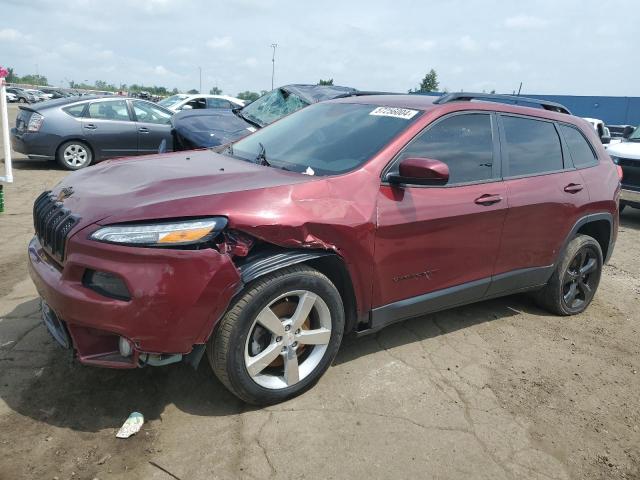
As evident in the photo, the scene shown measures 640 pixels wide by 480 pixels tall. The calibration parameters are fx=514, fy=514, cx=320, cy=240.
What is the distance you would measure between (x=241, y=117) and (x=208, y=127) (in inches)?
43.3

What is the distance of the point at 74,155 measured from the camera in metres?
9.81

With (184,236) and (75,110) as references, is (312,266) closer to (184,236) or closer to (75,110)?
(184,236)

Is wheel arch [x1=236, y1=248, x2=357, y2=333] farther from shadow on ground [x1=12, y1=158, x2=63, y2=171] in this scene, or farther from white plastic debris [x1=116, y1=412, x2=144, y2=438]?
shadow on ground [x1=12, y1=158, x2=63, y2=171]

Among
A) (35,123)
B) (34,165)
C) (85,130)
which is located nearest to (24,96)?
(34,165)

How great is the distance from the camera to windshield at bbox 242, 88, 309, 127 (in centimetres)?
729

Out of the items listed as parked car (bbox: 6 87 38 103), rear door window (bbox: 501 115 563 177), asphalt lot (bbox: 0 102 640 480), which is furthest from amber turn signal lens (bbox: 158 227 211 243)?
parked car (bbox: 6 87 38 103)

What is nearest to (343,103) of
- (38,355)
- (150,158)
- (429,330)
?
(150,158)

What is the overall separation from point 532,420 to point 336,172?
1.81 meters

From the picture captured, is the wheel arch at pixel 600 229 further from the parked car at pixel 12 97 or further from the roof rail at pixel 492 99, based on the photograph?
the parked car at pixel 12 97

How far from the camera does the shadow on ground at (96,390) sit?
2656mm

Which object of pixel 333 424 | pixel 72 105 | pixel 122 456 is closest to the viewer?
pixel 122 456

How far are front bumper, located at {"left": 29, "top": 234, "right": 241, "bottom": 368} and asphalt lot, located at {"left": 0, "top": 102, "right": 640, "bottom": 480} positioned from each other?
0.45m

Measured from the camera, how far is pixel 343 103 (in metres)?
3.88

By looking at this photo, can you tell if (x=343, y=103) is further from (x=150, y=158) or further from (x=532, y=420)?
(x=532, y=420)
